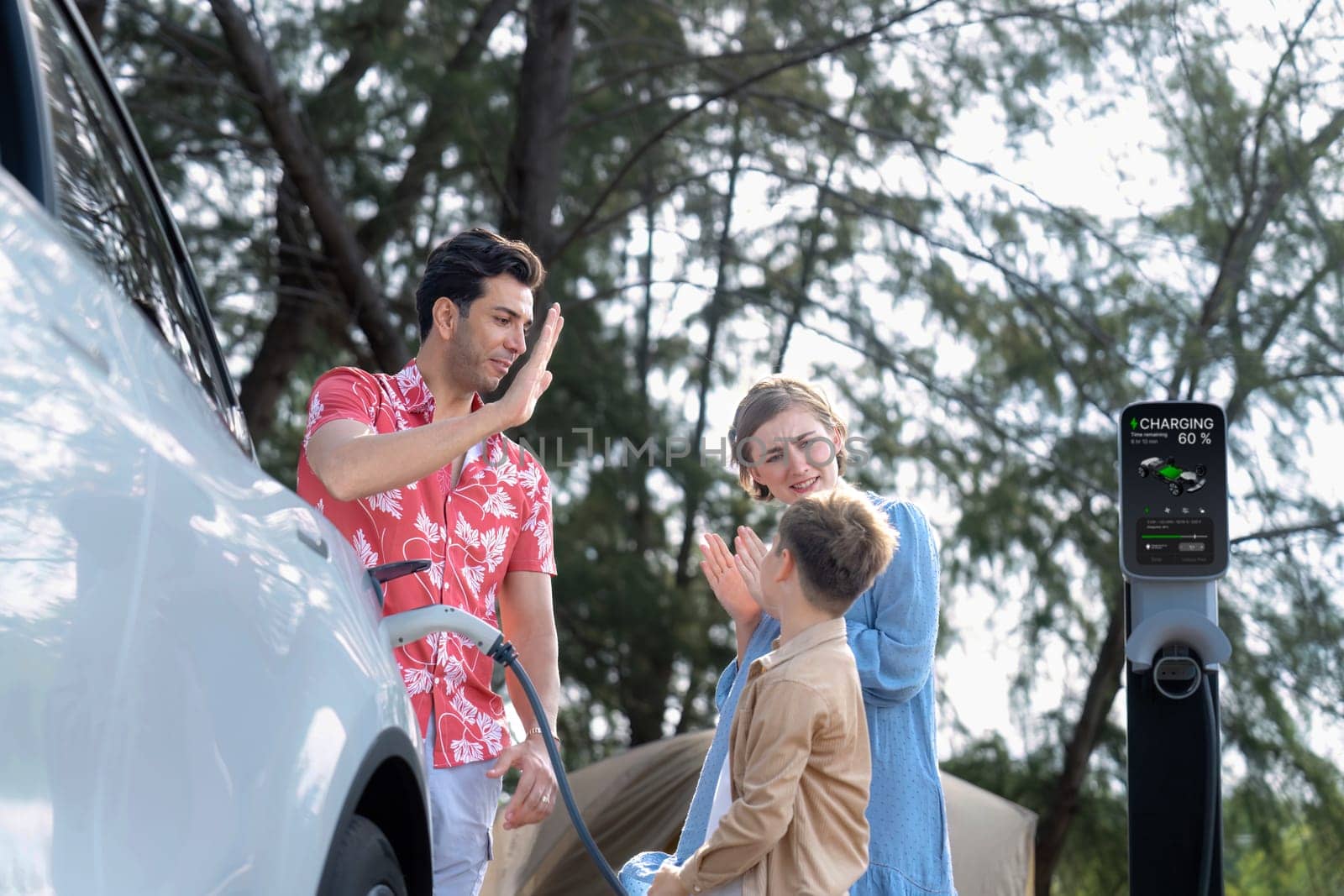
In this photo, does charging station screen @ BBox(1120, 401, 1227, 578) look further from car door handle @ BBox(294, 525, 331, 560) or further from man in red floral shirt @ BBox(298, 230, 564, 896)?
car door handle @ BBox(294, 525, 331, 560)

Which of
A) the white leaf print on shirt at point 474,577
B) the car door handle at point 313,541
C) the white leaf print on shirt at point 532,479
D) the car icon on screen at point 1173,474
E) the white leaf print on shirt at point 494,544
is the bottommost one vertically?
the car door handle at point 313,541

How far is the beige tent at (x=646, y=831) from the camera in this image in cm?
474

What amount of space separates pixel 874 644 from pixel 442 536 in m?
0.69

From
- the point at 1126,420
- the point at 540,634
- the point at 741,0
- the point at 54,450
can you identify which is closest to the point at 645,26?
the point at 741,0

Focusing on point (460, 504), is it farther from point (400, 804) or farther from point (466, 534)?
point (400, 804)

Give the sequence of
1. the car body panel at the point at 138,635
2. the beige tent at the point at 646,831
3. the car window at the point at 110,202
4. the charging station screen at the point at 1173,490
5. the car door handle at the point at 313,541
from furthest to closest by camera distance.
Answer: the beige tent at the point at 646,831 < the charging station screen at the point at 1173,490 < the car door handle at the point at 313,541 < the car window at the point at 110,202 < the car body panel at the point at 138,635

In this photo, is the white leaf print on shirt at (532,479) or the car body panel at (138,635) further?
the white leaf print on shirt at (532,479)

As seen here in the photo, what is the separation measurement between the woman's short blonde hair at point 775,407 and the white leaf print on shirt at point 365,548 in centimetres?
68

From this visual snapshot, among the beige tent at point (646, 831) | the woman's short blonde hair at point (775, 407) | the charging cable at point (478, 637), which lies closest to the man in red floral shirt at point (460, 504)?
the charging cable at point (478, 637)

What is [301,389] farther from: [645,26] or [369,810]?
[369,810]

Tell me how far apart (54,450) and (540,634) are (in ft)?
4.80

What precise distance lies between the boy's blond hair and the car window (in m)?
0.88

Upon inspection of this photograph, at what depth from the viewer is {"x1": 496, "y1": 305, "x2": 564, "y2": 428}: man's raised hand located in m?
1.95

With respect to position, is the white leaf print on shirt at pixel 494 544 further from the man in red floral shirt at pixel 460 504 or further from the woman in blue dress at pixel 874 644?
the woman in blue dress at pixel 874 644
